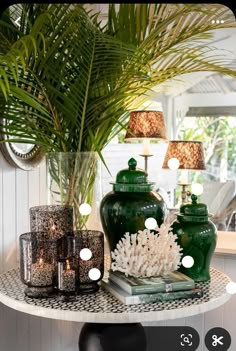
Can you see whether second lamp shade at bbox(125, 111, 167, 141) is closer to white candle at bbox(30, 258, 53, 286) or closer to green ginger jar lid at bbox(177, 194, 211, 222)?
green ginger jar lid at bbox(177, 194, 211, 222)

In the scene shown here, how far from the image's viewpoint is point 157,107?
1952mm

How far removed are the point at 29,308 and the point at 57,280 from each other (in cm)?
7

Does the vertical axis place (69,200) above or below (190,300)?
above

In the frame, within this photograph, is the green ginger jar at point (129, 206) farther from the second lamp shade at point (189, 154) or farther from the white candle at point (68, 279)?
the second lamp shade at point (189, 154)

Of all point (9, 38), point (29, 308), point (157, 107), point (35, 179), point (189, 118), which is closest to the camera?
point (29, 308)

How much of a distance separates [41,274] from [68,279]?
46 mm

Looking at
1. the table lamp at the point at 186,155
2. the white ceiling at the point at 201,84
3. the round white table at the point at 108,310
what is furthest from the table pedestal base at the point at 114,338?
the white ceiling at the point at 201,84

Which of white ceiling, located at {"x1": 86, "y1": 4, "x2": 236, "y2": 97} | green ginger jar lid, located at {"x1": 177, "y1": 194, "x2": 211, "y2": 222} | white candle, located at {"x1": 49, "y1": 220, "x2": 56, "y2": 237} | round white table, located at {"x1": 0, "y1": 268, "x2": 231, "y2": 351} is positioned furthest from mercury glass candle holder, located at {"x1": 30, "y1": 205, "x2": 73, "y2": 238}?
white ceiling, located at {"x1": 86, "y1": 4, "x2": 236, "y2": 97}

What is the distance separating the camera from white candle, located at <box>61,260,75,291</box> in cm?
80

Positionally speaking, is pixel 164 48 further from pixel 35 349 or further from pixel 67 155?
pixel 35 349

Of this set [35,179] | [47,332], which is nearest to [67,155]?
[35,179]

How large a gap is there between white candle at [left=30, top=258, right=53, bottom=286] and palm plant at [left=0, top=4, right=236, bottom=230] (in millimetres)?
163

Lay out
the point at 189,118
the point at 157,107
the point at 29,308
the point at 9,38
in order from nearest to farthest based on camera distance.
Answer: the point at 29,308 → the point at 9,38 → the point at 157,107 → the point at 189,118

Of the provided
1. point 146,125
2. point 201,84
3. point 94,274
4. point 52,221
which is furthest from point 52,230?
point 201,84
